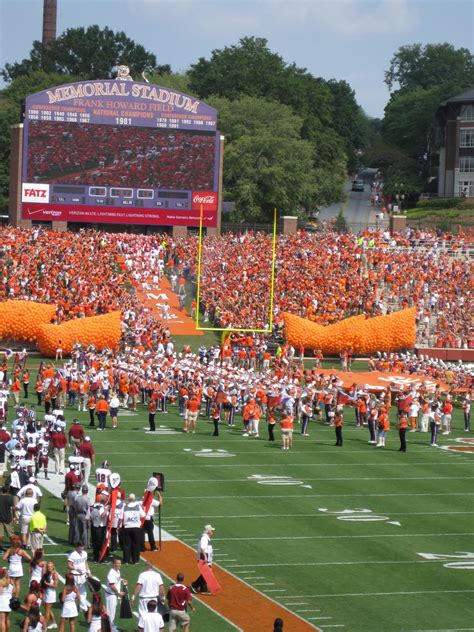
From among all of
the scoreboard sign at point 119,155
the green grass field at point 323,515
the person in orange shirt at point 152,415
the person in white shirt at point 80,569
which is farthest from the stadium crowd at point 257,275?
the person in white shirt at point 80,569

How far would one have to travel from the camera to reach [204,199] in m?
57.2

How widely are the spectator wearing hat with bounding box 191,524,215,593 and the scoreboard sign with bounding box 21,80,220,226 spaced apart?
38.4m

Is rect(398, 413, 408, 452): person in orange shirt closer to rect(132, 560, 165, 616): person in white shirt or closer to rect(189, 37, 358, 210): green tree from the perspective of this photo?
rect(132, 560, 165, 616): person in white shirt

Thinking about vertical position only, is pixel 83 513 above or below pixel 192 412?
below

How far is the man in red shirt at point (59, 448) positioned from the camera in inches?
976

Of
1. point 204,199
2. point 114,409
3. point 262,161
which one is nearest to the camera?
point 114,409

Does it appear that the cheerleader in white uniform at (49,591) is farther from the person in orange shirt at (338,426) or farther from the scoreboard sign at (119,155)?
the scoreboard sign at (119,155)

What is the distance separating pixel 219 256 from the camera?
52.8 metres

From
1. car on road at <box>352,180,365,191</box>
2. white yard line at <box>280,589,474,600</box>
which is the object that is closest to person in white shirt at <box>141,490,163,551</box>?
white yard line at <box>280,589,474,600</box>

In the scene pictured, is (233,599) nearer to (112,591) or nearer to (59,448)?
(112,591)

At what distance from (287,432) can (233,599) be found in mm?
11240

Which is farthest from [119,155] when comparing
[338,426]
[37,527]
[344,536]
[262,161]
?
[37,527]

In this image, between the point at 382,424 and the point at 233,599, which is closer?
the point at 233,599

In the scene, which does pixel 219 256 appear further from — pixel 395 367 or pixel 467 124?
pixel 467 124
